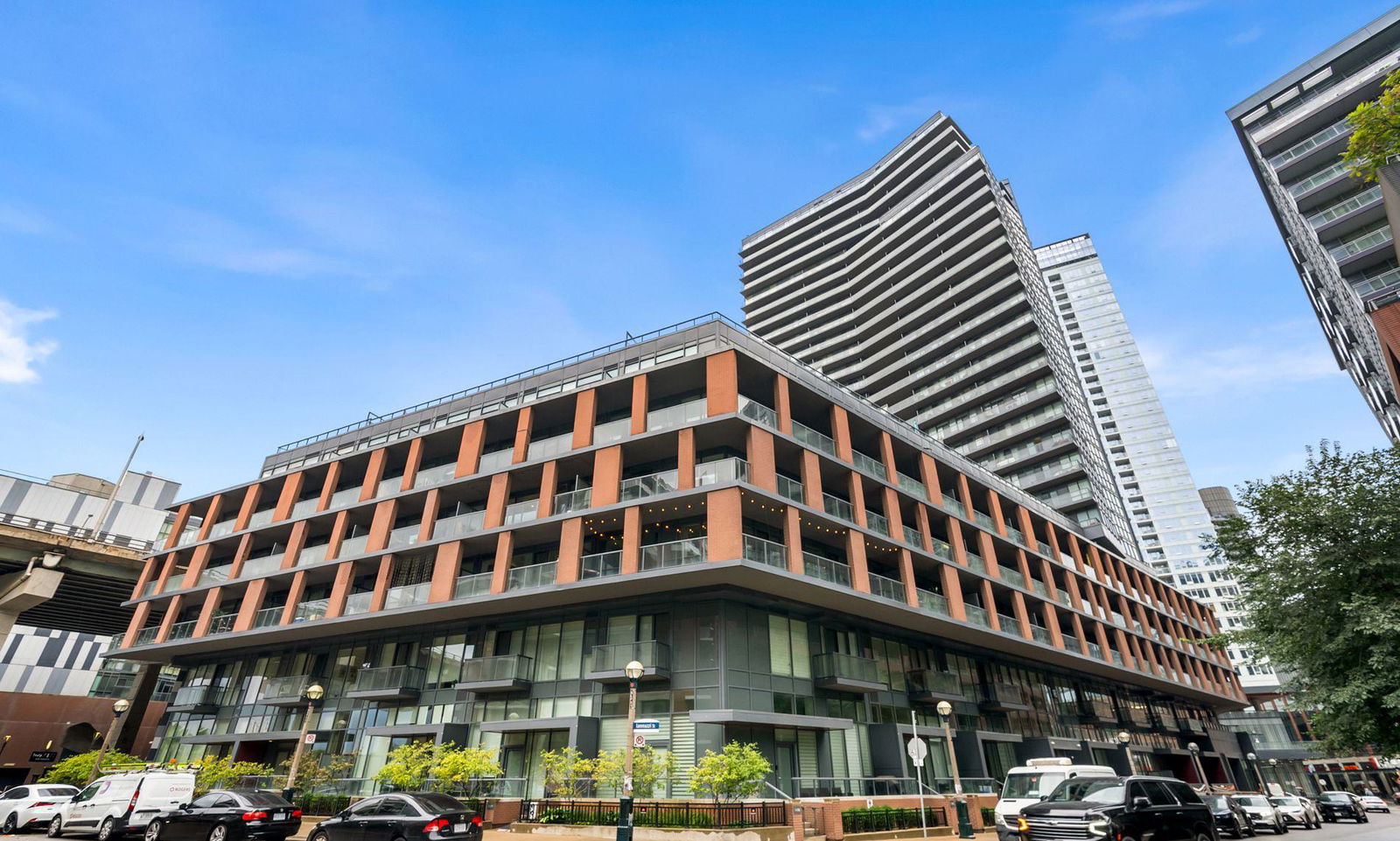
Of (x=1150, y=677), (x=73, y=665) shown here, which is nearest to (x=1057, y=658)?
(x=1150, y=677)

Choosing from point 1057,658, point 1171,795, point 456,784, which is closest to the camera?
point 1171,795

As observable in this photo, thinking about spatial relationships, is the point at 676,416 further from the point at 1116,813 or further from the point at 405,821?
the point at 1116,813

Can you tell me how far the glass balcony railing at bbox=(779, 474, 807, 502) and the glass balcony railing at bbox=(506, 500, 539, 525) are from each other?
1100cm

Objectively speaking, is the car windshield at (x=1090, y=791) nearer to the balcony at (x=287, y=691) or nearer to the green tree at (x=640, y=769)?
the green tree at (x=640, y=769)

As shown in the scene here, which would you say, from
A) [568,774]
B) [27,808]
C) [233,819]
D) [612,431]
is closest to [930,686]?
[568,774]

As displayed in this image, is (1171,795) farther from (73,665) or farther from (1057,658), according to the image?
(73,665)

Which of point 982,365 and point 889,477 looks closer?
point 889,477

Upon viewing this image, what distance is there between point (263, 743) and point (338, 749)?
638cm

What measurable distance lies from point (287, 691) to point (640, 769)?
23.0 metres

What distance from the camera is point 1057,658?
42.3m

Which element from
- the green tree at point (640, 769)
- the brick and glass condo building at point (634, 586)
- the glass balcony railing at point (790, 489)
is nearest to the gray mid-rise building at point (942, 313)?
the brick and glass condo building at point (634, 586)

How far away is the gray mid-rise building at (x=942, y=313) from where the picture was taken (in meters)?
67.3

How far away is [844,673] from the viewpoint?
1145 inches

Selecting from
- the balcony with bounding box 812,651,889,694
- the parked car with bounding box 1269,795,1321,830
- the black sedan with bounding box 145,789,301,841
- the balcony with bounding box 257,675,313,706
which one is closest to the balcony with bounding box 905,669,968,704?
the balcony with bounding box 812,651,889,694
